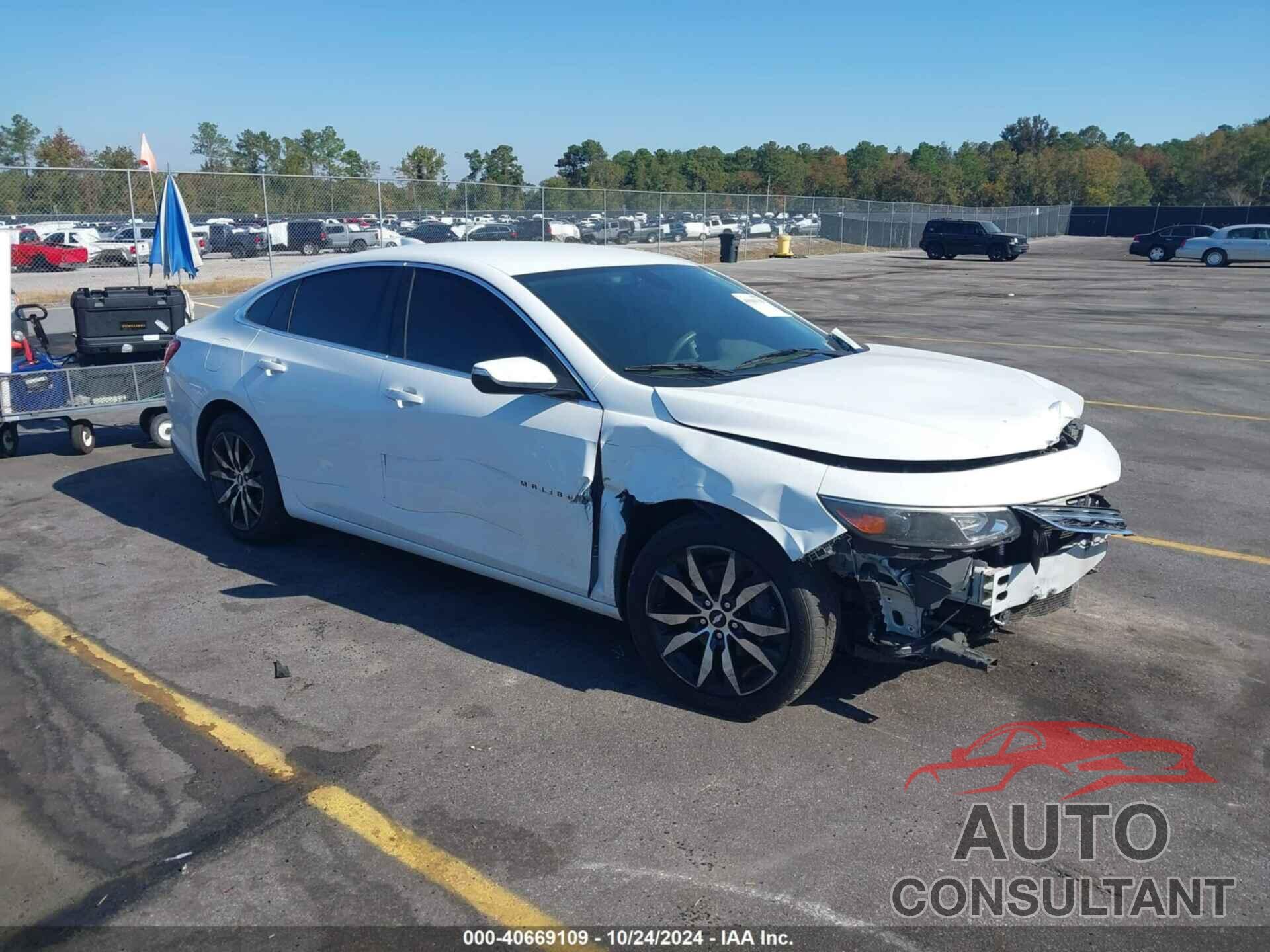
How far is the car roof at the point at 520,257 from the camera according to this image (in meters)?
4.86

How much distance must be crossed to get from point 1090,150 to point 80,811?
Result: 409 ft

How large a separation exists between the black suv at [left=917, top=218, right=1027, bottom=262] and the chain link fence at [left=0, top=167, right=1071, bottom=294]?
37.4 ft

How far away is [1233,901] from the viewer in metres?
2.95

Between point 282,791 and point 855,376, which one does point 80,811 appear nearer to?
point 282,791

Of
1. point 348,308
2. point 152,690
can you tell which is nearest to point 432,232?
point 348,308

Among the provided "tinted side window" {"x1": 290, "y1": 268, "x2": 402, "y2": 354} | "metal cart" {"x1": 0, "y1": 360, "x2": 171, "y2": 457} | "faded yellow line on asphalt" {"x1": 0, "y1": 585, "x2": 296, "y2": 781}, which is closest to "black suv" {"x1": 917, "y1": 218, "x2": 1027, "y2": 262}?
"metal cart" {"x1": 0, "y1": 360, "x2": 171, "y2": 457}

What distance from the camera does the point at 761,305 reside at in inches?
209

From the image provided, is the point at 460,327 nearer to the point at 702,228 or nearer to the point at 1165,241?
the point at 702,228

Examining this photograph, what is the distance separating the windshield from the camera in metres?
4.39

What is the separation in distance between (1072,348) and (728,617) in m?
12.8

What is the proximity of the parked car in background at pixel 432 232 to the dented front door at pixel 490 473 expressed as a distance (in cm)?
2351

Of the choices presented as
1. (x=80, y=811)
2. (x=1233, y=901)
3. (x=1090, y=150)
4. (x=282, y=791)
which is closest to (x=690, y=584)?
(x=282, y=791)

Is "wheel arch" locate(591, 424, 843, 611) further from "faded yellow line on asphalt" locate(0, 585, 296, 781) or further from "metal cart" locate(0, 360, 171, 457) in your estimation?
"metal cart" locate(0, 360, 171, 457)

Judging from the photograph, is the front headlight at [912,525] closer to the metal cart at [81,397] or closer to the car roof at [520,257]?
the car roof at [520,257]
